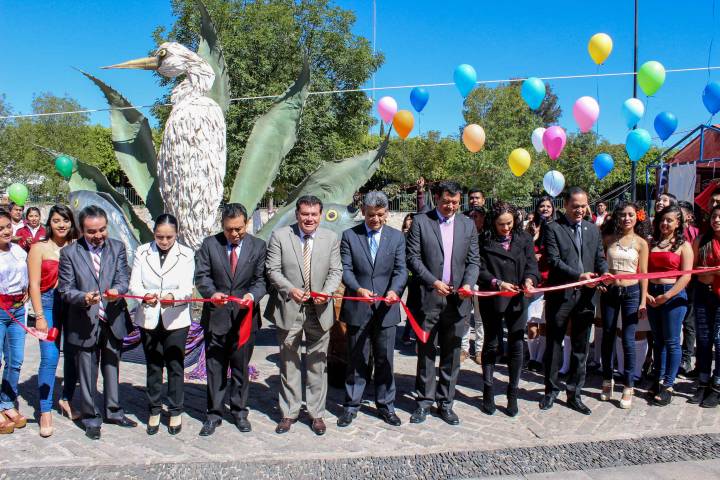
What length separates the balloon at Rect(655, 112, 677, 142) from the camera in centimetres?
941

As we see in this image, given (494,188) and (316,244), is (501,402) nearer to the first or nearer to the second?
(316,244)

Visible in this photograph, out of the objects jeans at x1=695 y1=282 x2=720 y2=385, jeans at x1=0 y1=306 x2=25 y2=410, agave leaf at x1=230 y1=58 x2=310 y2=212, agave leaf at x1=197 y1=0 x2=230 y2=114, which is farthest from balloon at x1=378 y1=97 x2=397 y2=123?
jeans at x1=0 y1=306 x2=25 y2=410

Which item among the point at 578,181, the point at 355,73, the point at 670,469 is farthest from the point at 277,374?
the point at 578,181

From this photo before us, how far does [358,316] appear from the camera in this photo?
424 cm

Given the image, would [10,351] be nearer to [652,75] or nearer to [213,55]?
[213,55]

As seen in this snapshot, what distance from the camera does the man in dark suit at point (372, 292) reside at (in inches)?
167

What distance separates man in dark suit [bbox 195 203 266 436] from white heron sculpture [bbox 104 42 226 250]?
1.76 meters

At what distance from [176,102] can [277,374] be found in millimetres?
3119

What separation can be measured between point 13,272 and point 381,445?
3003 millimetres

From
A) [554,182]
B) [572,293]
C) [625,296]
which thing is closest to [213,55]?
[572,293]

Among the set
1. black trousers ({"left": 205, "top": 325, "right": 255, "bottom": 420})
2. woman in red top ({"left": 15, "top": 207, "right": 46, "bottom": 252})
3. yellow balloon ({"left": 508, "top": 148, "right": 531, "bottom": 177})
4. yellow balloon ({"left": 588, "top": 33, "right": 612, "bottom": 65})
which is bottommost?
black trousers ({"left": 205, "top": 325, "right": 255, "bottom": 420})

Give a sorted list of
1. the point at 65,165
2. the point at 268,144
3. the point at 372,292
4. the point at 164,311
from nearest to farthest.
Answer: the point at 164,311, the point at 372,292, the point at 65,165, the point at 268,144

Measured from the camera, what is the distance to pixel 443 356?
4.47 meters

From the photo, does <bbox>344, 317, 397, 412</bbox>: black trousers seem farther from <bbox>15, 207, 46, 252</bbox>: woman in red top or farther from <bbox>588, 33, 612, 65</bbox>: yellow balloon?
<bbox>588, 33, 612, 65</bbox>: yellow balloon
